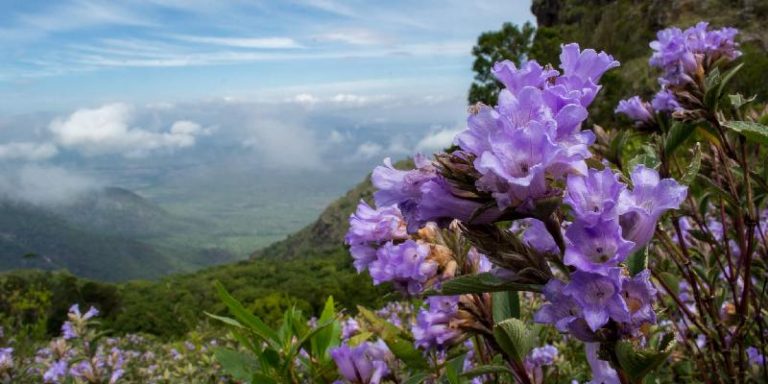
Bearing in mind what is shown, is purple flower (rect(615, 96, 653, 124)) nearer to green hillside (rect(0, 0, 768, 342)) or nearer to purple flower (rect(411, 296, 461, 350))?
purple flower (rect(411, 296, 461, 350))

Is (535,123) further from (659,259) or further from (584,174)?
(659,259)

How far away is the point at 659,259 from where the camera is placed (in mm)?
2895

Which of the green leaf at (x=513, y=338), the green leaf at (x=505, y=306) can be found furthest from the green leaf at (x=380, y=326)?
the green leaf at (x=513, y=338)

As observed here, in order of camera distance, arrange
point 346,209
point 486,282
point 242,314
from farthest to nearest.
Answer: point 346,209
point 242,314
point 486,282

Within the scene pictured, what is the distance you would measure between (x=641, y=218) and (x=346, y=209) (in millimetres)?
81635

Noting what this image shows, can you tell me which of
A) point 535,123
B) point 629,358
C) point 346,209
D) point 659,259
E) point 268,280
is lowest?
point 346,209

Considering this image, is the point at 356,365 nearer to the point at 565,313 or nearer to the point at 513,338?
the point at 513,338

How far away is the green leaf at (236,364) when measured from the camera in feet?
5.45

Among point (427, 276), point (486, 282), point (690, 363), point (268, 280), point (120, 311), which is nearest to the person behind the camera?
point (486, 282)

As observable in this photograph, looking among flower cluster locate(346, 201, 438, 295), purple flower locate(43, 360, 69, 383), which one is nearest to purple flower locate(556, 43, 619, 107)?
flower cluster locate(346, 201, 438, 295)

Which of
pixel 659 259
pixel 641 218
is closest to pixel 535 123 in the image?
pixel 641 218

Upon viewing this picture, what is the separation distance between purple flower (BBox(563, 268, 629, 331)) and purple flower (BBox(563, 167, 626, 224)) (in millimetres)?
87

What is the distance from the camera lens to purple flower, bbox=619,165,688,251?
91 cm

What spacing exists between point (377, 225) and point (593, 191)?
2.88 ft
